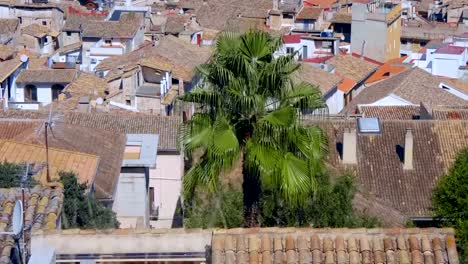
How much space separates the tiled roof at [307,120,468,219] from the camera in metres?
21.0

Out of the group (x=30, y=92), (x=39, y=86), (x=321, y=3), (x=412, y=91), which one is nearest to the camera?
(x=412, y=91)

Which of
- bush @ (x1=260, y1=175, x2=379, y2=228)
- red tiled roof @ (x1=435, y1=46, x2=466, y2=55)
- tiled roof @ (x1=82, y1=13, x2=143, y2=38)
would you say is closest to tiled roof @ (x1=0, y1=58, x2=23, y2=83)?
tiled roof @ (x1=82, y1=13, x2=143, y2=38)

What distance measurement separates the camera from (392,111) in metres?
29.3

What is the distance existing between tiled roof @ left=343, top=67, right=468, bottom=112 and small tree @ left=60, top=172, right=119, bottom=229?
57.5ft

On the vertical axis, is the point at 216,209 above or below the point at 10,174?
below

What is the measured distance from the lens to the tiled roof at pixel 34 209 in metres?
7.99

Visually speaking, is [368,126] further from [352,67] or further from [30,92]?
[352,67]

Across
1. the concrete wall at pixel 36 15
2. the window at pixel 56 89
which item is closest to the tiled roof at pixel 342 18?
the concrete wall at pixel 36 15

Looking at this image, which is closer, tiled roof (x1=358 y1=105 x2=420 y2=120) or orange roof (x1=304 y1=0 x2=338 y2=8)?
tiled roof (x1=358 y1=105 x2=420 y2=120)

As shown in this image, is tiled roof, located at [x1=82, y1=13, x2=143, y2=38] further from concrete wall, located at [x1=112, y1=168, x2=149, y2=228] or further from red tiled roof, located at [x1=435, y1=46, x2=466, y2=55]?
concrete wall, located at [x1=112, y1=168, x2=149, y2=228]

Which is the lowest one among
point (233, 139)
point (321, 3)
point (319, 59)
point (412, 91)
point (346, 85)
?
point (233, 139)

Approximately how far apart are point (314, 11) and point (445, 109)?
82.7 feet

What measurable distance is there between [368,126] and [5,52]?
743 inches

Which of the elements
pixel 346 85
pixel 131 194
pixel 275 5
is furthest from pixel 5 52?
pixel 131 194
